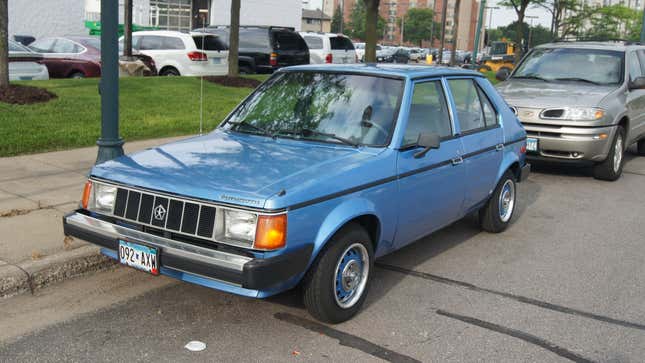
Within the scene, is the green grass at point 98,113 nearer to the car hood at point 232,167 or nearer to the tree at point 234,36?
the tree at point 234,36

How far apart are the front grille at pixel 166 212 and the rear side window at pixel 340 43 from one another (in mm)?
21797

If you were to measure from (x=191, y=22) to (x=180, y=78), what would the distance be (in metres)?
38.3

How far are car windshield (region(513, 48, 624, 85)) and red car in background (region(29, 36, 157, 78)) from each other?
10.4m

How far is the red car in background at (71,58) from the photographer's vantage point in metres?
17.5

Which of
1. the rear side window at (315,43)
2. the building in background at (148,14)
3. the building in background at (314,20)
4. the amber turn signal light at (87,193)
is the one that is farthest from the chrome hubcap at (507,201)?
the building in background at (314,20)

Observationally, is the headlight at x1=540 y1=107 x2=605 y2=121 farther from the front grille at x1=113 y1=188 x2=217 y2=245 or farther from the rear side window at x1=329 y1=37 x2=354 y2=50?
the rear side window at x1=329 y1=37 x2=354 y2=50

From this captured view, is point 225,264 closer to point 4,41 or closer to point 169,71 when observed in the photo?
point 4,41

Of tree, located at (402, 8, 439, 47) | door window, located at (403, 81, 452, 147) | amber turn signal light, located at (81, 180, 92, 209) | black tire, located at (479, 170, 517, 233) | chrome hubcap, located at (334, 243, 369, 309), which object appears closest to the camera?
chrome hubcap, located at (334, 243, 369, 309)

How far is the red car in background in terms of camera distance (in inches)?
688

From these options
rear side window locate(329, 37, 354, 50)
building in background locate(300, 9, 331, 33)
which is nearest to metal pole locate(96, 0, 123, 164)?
rear side window locate(329, 37, 354, 50)

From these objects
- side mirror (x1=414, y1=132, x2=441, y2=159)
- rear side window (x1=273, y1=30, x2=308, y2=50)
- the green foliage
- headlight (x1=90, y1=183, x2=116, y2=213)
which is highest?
the green foliage

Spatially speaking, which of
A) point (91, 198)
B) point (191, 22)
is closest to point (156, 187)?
point (91, 198)

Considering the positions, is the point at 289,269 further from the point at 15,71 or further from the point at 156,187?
the point at 15,71

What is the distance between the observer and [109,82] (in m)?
6.41
